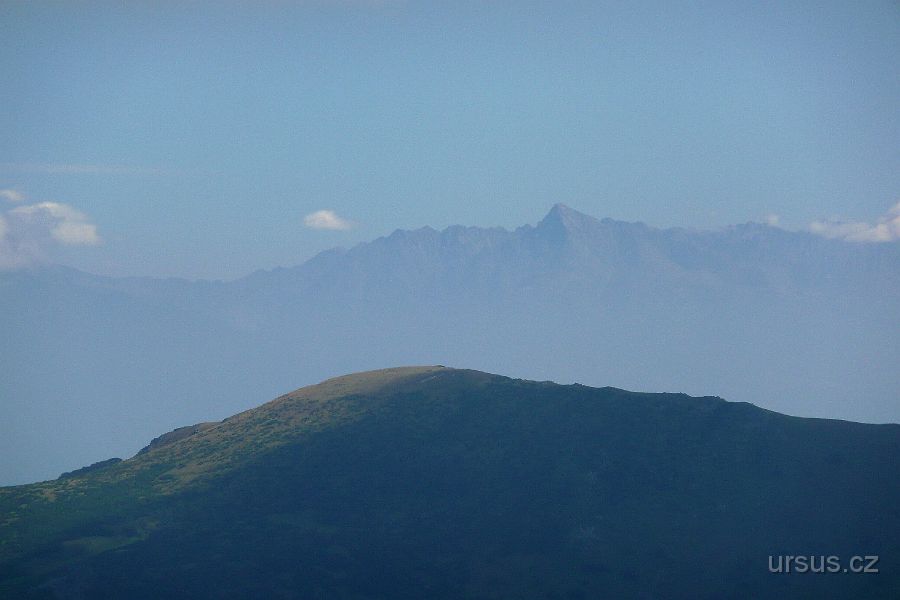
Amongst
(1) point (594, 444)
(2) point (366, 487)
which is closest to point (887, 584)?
(1) point (594, 444)

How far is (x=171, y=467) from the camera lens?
6781 inches

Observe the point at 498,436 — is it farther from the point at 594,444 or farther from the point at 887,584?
the point at 887,584

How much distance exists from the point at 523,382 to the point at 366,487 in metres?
38.5

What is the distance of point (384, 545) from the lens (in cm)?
14188

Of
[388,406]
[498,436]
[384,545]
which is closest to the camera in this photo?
[384,545]

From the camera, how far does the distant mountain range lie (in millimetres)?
131250

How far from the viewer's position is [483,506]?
489 feet

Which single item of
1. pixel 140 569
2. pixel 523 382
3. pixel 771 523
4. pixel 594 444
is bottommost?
pixel 140 569

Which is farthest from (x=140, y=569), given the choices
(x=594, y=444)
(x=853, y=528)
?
(x=853, y=528)

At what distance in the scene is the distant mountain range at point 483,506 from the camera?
5167 inches

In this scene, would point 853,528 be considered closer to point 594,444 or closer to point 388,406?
point 594,444

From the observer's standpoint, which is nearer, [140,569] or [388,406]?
[140,569]

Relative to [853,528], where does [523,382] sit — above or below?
above

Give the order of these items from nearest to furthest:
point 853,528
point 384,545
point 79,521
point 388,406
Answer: point 853,528 → point 384,545 → point 79,521 → point 388,406
